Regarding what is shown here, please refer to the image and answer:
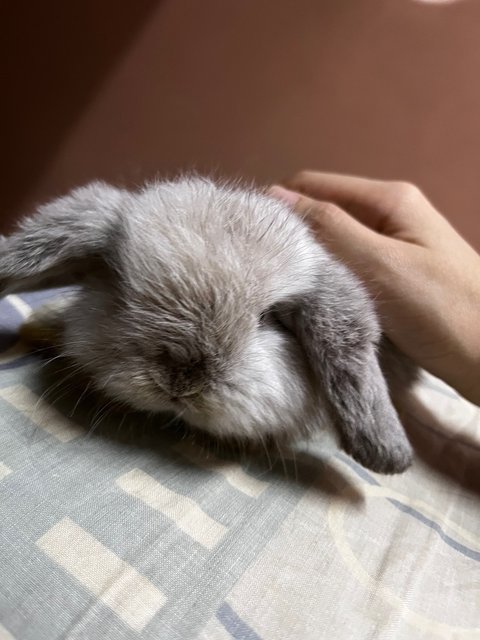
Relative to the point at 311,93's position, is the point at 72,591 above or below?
below

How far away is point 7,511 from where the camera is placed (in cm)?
48

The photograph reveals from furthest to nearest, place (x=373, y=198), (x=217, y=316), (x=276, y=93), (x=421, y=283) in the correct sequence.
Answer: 1. (x=276, y=93)
2. (x=373, y=198)
3. (x=421, y=283)
4. (x=217, y=316)

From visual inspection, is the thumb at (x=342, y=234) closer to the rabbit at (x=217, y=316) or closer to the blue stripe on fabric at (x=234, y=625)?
the rabbit at (x=217, y=316)

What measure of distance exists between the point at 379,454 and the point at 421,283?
288mm

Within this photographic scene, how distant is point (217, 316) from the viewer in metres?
0.58

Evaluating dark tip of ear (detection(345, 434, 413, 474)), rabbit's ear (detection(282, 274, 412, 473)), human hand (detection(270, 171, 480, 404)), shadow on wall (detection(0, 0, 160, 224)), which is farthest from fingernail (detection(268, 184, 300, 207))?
shadow on wall (detection(0, 0, 160, 224))

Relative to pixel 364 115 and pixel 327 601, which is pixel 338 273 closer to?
pixel 327 601

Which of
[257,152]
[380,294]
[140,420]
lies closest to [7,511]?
[140,420]

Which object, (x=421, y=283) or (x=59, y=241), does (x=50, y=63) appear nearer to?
(x=59, y=241)

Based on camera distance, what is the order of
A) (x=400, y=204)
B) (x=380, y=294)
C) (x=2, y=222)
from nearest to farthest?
(x=380, y=294) < (x=400, y=204) < (x=2, y=222)

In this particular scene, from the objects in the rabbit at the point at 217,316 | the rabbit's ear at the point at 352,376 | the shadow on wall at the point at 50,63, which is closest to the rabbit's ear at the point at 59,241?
the rabbit at the point at 217,316

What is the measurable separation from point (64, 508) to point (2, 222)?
4.97 feet

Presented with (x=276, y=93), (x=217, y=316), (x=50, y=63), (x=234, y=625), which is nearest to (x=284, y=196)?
(x=217, y=316)

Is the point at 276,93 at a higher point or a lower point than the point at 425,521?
higher
